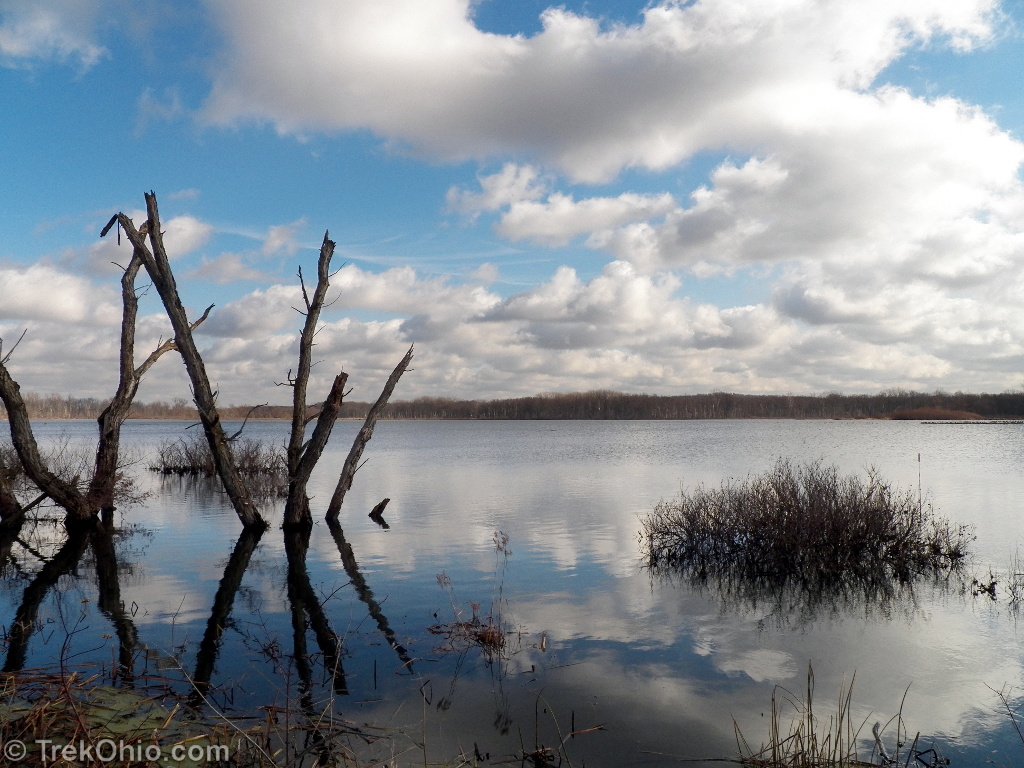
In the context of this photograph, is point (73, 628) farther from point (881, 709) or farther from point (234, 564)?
point (881, 709)

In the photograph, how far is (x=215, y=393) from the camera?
17.1 metres

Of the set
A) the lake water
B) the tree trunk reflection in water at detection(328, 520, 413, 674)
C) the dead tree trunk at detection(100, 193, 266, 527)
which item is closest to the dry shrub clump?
the lake water

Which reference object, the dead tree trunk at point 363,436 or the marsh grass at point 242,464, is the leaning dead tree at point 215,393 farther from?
the marsh grass at point 242,464

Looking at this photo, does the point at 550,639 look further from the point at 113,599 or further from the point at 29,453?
the point at 29,453

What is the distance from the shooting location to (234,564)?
1446 centimetres

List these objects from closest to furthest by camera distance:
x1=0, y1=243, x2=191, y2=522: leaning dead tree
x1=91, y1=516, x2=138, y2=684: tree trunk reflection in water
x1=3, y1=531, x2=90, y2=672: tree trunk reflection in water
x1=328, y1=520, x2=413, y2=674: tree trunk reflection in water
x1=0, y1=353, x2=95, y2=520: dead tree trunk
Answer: x1=91, y1=516, x2=138, y2=684: tree trunk reflection in water
x1=3, y1=531, x2=90, y2=672: tree trunk reflection in water
x1=328, y1=520, x2=413, y2=674: tree trunk reflection in water
x1=0, y1=353, x2=95, y2=520: dead tree trunk
x1=0, y1=243, x2=191, y2=522: leaning dead tree

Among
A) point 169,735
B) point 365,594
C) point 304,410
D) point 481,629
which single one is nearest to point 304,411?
point 304,410

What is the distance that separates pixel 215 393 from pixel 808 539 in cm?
1326

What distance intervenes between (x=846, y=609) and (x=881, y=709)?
407 centimetres

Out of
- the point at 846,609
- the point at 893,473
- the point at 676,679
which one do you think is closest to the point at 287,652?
the point at 676,679

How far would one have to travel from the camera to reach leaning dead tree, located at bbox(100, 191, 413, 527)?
16641 mm

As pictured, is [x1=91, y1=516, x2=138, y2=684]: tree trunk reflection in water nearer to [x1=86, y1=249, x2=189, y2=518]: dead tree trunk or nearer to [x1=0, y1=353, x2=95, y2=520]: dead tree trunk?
[x1=0, y1=353, x2=95, y2=520]: dead tree trunk

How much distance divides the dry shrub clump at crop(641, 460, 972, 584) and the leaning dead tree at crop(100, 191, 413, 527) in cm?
865

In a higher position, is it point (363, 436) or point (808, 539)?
point (363, 436)
